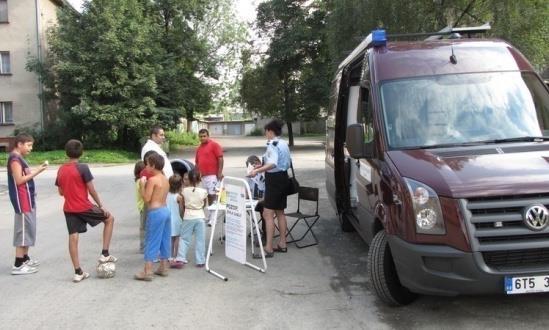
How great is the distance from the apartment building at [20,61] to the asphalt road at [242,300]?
88.3ft

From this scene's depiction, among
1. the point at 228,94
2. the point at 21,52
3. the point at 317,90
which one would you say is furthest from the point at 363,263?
the point at 228,94

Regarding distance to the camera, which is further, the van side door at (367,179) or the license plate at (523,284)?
the van side door at (367,179)

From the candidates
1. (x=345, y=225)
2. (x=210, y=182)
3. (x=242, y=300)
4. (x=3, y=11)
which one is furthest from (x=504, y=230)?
(x=3, y=11)

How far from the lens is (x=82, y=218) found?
6.39m

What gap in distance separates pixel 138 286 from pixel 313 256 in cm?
240

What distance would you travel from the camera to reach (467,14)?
16.2 metres

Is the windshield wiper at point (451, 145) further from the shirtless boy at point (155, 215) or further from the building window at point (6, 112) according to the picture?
the building window at point (6, 112)

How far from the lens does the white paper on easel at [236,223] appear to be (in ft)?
22.0

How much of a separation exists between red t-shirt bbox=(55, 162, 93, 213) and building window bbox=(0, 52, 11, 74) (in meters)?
29.9

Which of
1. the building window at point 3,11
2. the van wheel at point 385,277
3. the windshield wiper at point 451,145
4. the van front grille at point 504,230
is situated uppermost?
the building window at point 3,11

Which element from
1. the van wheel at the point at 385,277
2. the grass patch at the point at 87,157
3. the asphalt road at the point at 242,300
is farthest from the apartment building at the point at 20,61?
the van wheel at the point at 385,277

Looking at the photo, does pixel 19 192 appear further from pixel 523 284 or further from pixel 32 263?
pixel 523 284

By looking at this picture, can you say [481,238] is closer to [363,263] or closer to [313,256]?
[363,263]

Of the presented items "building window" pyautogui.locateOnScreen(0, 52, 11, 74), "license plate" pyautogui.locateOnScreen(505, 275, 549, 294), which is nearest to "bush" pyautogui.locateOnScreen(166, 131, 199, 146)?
"building window" pyautogui.locateOnScreen(0, 52, 11, 74)
